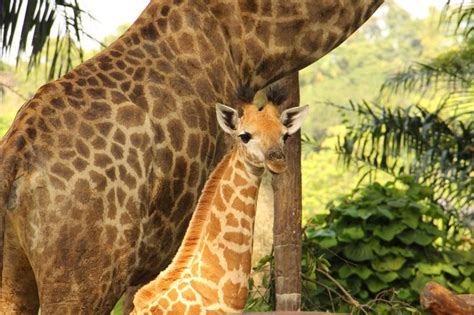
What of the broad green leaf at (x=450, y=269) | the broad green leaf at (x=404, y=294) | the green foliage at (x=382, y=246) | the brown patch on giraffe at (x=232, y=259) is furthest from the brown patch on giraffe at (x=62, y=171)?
the broad green leaf at (x=450, y=269)

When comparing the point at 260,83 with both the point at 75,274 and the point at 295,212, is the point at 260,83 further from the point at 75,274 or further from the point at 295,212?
the point at 75,274

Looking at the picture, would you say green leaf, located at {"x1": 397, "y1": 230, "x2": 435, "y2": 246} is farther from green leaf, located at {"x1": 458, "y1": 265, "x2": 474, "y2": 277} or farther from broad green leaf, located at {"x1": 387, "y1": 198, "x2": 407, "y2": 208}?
green leaf, located at {"x1": 458, "y1": 265, "x2": 474, "y2": 277}

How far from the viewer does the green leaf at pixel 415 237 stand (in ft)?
34.1

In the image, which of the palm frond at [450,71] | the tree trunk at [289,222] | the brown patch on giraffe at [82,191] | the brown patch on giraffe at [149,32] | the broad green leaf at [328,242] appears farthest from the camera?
the palm frond at [450,71]

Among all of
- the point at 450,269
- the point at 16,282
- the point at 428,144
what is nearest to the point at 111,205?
the point at 16,282

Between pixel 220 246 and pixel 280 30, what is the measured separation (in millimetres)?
1884

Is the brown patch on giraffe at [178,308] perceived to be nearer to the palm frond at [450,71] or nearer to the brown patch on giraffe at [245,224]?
the brown patch on giraffe at [245,224]

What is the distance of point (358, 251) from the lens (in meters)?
10.3

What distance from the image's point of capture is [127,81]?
6.15 meters

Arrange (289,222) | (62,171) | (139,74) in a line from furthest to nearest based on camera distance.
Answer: (289,222), (139,74), (62,171)

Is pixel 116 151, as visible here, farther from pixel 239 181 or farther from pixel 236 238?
pixel 236 238

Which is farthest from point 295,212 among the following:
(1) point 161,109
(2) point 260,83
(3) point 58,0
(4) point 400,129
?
(4) point 400,129

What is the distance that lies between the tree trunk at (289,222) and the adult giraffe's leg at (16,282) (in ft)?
8.21

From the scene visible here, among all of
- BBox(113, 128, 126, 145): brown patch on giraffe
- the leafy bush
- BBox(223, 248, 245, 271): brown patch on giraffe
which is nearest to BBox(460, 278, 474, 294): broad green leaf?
the leafy bush
